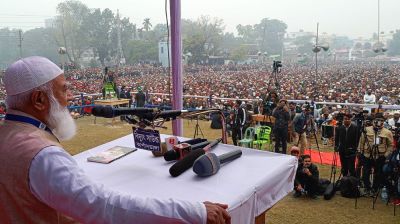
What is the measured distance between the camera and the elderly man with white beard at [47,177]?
0.90 meters

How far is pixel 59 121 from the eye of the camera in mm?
1199

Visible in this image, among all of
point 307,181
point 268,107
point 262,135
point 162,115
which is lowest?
point 307,181

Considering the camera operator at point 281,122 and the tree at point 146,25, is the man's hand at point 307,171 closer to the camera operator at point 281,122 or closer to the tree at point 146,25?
the camera operator at point 281,122

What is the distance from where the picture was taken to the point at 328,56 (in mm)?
44656

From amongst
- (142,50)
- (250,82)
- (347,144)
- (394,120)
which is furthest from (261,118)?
(142,50)

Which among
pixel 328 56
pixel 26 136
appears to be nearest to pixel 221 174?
pixel 26 136

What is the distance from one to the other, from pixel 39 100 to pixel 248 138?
8338 millimetres

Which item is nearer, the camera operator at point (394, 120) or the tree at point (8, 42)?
the camera operator at point (394, 120)

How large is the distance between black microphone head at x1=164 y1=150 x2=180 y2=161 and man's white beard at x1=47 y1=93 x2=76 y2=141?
563 mm

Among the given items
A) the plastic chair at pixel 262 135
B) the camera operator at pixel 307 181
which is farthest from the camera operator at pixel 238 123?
the camera operator at pixel 307 181

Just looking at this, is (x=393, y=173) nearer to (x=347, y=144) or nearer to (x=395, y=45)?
(x=347, y=144)

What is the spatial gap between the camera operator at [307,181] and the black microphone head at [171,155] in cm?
449

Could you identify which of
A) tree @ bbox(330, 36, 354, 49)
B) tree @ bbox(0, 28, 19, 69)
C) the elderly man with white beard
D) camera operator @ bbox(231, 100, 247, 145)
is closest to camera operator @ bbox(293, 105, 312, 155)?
camera operator @ bbox(231, 100, 247, 145)

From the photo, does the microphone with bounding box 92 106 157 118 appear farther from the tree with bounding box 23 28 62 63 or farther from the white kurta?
the tree with bounding box 23 28 62 63
